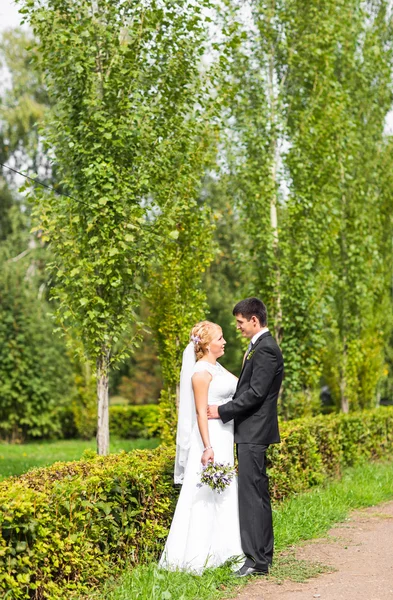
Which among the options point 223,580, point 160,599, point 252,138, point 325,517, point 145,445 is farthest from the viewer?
point 145,445

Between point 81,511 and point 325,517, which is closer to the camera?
point 81,511

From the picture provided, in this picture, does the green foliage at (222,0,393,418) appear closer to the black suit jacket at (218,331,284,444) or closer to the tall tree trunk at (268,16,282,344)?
the tall tree trunk at (268,16,282,344)

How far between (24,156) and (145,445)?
1609cm

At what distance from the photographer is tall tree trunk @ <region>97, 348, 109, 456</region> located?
26.1 feet

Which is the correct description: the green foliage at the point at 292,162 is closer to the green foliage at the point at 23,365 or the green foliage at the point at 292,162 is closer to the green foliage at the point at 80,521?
the green foliage at the point at 80,521

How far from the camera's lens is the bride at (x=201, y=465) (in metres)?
5.71

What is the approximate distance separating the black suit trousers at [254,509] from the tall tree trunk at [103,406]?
245 cm

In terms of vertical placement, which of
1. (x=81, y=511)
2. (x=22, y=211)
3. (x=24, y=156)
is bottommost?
(x=81, y=511)

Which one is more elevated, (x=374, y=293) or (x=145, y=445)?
(x=374, y=293)

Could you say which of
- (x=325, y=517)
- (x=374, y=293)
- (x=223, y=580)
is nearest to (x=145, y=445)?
(x=374, y=293)

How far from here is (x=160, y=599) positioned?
4.97m

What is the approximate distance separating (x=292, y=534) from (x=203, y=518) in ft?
5.26

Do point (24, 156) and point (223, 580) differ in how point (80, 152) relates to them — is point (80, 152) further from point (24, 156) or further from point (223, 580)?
point (24, 156)

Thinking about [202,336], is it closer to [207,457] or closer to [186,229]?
[207,457]
